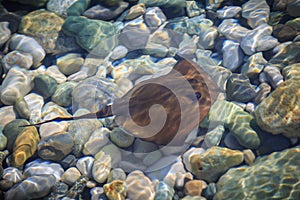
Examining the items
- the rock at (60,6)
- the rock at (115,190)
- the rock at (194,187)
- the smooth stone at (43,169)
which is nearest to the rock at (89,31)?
the rock at (60,6)

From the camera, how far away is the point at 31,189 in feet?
14.4

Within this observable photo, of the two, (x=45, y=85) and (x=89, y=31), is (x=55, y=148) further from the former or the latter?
(x=89, y=31)

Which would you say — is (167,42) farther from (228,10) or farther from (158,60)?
(228,10)

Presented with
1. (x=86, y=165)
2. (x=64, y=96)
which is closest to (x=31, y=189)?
(x=86, y=165)

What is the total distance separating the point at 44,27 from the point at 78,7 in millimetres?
910

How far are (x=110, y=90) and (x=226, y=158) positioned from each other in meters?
2.48

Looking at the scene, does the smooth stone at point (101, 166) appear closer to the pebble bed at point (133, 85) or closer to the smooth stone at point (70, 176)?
the pebble bed at point (133, 85)

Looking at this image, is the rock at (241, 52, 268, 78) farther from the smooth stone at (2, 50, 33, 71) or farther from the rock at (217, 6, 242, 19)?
the smooth stone at (2, 50, 33, 71)

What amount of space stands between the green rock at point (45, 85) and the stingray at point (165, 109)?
52.4 inches

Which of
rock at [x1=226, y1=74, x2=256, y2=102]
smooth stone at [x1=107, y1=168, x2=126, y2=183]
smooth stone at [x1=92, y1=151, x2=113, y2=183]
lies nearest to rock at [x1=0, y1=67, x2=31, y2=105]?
smooth stone at [x1=92, y1=151, x2=113, y2=183]

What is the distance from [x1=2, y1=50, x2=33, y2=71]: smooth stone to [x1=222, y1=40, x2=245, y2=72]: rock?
3977 mm

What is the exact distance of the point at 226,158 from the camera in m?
4.44

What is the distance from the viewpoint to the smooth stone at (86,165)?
470cm

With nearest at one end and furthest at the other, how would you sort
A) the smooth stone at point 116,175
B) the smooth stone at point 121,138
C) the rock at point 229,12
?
the smooth stone at point 116,175
the smooth stone at point 121,138
the rock at point 229,12
